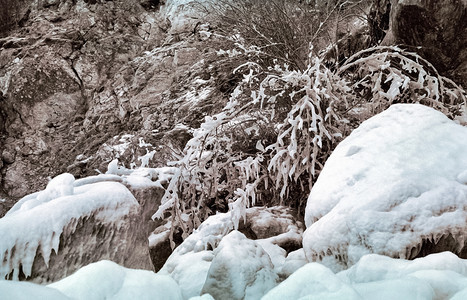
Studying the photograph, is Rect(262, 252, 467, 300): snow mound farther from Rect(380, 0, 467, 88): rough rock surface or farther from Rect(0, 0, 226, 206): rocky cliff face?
Rect(0, 0, 226, 206): rocky cliff face

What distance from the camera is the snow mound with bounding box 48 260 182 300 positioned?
3.98 feet

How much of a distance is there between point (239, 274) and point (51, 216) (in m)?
0.88

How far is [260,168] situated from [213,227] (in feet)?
2.57

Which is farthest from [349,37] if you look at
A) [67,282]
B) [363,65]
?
[67,282]

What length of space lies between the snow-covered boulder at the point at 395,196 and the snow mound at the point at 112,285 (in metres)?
0.65

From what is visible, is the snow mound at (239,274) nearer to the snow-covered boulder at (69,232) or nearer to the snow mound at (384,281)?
the snow mound at (384,281)

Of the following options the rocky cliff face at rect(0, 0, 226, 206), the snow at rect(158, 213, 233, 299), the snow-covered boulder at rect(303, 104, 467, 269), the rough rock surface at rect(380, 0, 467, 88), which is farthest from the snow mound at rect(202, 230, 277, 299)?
the rocky cliff face at rect(0, 0, 226, 206)

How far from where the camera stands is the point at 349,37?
3.87m

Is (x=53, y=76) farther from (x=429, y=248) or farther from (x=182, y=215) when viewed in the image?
(x=429, y=248)

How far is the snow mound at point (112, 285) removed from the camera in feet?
3.98

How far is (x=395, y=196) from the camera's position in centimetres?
158

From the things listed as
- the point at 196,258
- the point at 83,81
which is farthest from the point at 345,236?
the point at 83,81

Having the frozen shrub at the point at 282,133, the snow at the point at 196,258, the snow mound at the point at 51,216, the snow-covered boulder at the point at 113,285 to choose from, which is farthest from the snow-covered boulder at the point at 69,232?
the snow-covered boulder at the point at 113,285

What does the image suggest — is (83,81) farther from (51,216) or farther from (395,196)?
(395,196)
